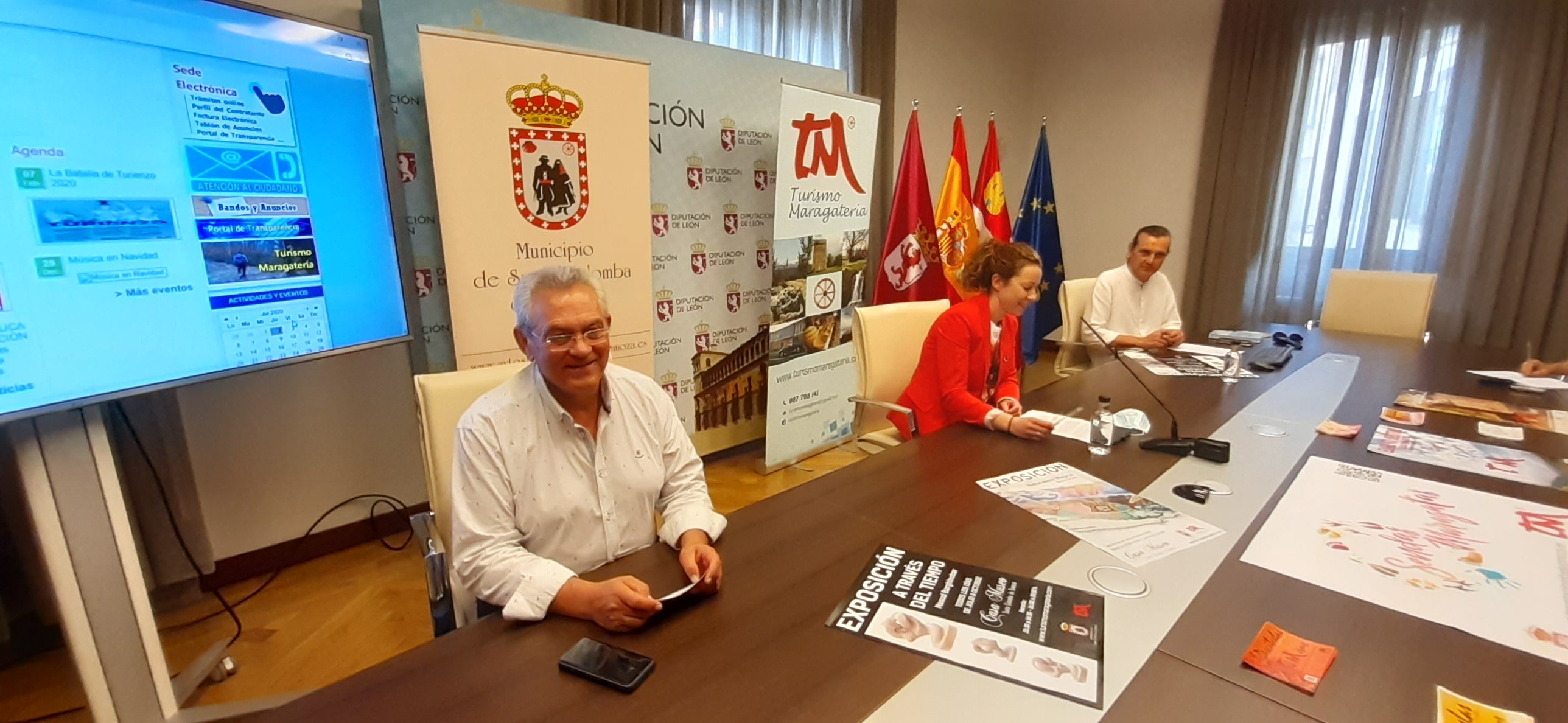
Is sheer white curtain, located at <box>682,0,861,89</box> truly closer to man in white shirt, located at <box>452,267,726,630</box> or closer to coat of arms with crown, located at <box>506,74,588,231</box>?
coat of arms with crown, located at <box>506,74,588,231</box>

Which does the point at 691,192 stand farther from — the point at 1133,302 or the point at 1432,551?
the point at 1432,551

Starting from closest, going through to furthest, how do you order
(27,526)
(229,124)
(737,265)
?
(229,124)
(27,526)
(737,265)

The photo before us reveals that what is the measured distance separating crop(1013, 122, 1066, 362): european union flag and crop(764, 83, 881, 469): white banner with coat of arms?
5.15ft

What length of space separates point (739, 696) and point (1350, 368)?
265 cm

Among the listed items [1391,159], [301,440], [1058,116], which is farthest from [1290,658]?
[1058,116]

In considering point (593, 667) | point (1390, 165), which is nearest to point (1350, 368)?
point (1390, 165)

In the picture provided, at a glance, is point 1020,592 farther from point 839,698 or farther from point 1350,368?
point 1350,368

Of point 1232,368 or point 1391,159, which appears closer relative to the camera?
point 1232,368

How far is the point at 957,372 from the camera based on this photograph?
1993mm

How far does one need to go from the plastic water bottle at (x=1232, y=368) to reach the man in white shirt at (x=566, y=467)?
191cm

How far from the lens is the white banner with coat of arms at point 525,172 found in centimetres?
213

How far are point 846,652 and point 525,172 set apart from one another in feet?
6.41

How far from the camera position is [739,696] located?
83 cm

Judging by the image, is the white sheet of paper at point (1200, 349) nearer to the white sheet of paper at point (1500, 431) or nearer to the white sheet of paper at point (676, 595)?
the white sheet of paper at point (1500, 431)
